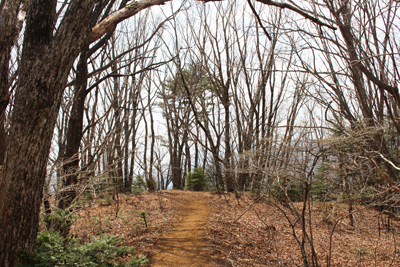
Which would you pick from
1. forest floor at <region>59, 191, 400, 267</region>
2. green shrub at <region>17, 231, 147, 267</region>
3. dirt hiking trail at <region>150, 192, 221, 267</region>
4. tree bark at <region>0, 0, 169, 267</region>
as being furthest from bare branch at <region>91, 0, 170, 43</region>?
dirt hiking trail at <region>150, 192, 221, 267</region>

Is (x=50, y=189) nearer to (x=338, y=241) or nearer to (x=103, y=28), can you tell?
(x=103, y=28)

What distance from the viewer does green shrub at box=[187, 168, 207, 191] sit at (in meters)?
15.0

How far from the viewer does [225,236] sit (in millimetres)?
6543

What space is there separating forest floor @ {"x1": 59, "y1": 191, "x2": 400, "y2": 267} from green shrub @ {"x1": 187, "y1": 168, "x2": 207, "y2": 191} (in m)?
4.81

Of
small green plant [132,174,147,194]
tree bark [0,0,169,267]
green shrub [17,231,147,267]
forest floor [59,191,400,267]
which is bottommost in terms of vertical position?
forest floor [59,191,400,267]

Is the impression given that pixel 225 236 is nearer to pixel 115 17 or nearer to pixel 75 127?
pixel 75 127

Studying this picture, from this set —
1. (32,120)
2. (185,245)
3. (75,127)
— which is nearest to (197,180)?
(185,245)

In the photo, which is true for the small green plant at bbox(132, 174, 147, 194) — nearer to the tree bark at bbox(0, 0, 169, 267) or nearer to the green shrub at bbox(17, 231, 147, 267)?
the green shrub at bbox(17, 231, 147, 267)

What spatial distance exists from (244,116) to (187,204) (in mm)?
6154

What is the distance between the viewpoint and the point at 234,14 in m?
12.8

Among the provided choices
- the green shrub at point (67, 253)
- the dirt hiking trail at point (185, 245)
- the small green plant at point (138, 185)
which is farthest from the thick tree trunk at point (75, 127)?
the small green plant at point (138, 185)

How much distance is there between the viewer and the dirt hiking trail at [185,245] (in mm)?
4887

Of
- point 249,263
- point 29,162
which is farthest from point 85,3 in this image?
point 249,263

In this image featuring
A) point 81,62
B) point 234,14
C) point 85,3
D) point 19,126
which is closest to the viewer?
point 19,126
